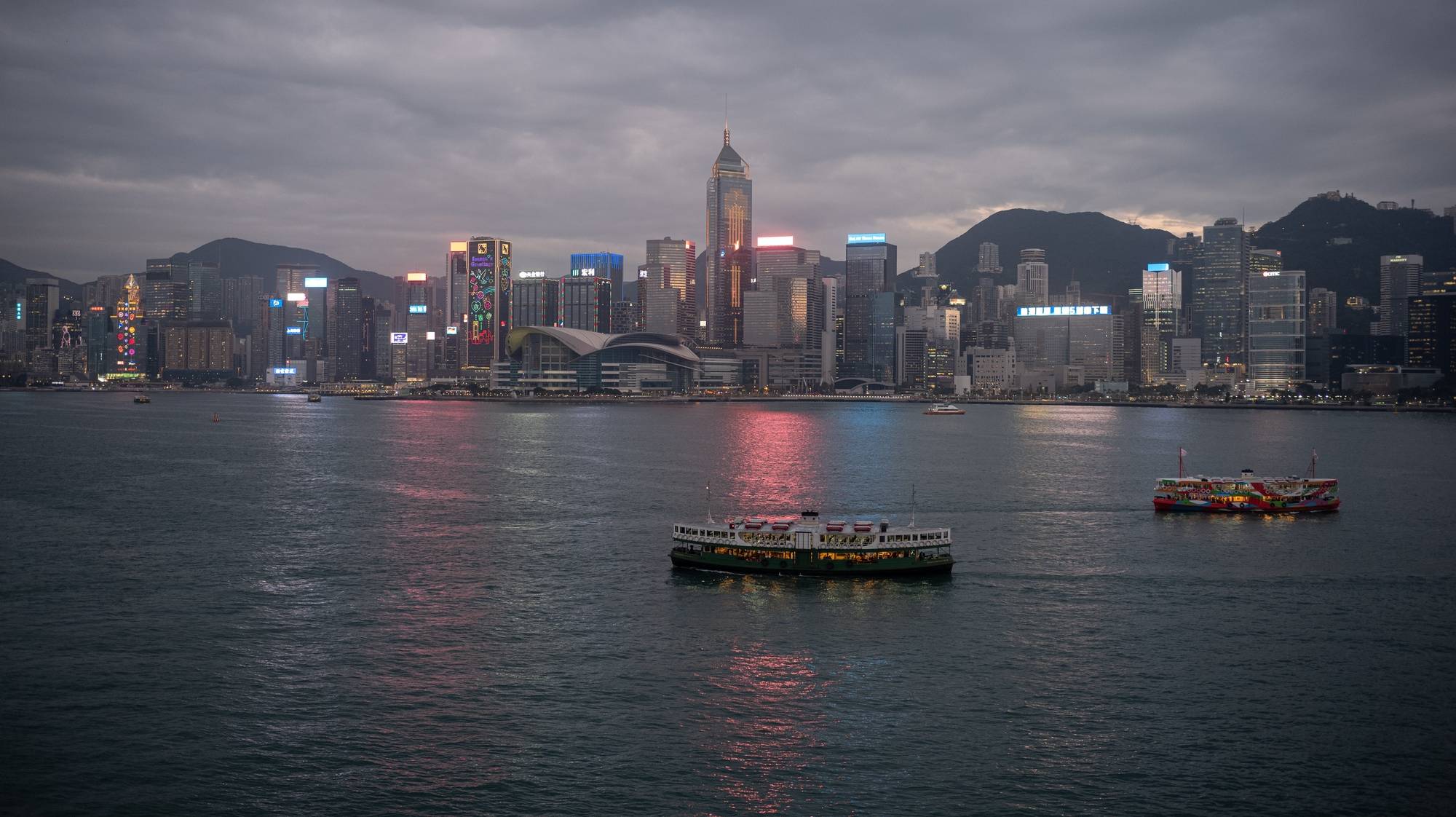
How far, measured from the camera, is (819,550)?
47375mm

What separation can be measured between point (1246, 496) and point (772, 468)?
37.6 metres

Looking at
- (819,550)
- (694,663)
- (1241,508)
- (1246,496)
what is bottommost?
(694,663)

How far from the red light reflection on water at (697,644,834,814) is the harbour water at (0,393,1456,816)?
0.13m

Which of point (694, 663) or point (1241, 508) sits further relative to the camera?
point (1241, 508)

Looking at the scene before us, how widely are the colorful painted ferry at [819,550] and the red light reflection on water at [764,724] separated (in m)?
11.5

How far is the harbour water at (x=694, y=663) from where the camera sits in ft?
84.1

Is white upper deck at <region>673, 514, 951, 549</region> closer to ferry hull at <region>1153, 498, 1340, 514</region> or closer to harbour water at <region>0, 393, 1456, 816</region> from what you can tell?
harbour water at <region>0, 393, 1456, 816</region>

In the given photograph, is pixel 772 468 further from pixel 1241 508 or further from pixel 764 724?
pixel 764 724

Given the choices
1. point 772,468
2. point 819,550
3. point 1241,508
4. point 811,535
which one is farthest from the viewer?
point 772,468

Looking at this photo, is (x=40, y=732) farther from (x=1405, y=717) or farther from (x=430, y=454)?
(x=430, y=454)

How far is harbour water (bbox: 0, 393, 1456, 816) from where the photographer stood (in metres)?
25.6

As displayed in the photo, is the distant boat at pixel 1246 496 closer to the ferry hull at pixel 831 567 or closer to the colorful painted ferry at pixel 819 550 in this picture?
the colorful painted ferry at pixel 819 550

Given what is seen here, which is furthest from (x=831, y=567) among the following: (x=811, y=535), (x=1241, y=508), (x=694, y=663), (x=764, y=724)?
(x=1241, y=508)

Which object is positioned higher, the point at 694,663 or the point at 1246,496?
the point at 1246,496
